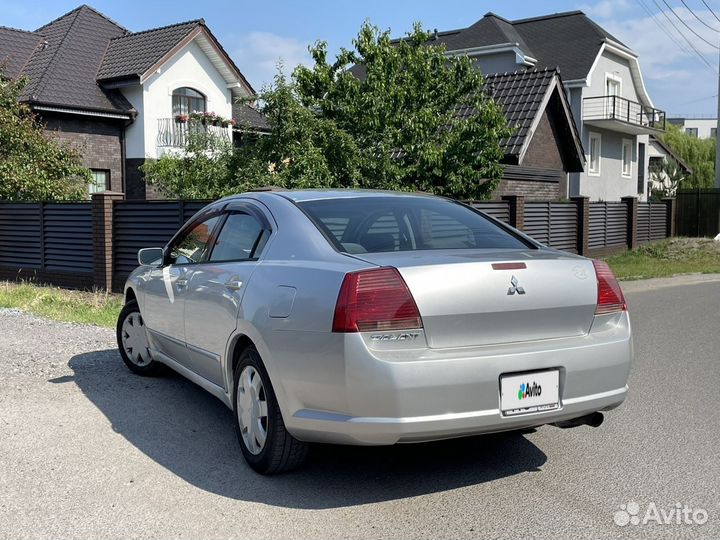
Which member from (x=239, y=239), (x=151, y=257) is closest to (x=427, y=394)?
(x=239, y=239)

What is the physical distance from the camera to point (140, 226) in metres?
12.9

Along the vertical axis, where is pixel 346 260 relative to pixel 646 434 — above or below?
above

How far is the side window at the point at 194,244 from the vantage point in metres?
5.73

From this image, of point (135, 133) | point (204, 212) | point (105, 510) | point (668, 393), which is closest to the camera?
point (105, 510)

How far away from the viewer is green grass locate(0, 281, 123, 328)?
33.8 feet

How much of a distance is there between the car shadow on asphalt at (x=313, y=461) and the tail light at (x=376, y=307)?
0.95 metres

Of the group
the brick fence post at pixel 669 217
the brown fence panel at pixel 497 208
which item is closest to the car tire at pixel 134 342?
the brown fence panel at pixel 497 208

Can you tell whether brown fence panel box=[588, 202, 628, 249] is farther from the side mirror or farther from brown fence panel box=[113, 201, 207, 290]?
the side mirror

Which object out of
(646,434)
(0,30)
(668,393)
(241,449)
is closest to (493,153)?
(668,393)

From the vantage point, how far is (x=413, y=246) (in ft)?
A: 15.1

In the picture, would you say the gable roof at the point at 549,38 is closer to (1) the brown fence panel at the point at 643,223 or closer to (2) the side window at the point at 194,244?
(1) the brown fence panel at the point at 643,223

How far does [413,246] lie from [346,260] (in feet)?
2.01

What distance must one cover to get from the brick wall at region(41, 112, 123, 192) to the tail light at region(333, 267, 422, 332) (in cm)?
1995

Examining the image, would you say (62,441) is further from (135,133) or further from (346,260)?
(135,133)
